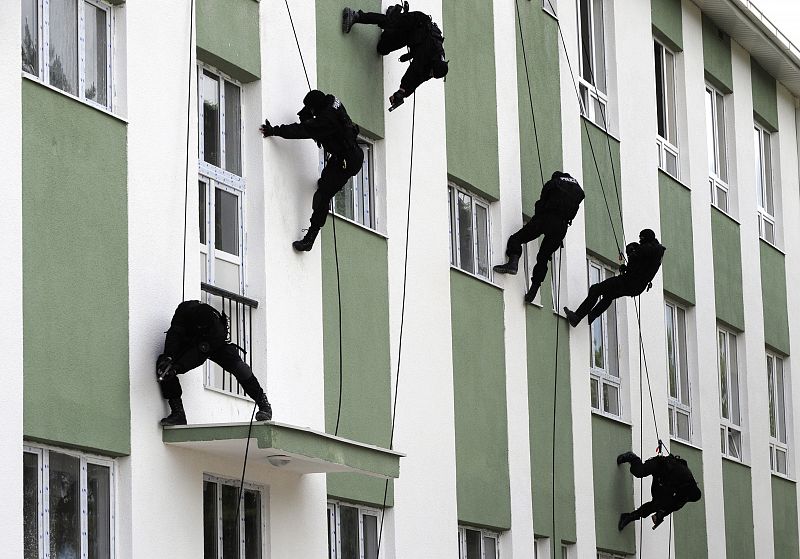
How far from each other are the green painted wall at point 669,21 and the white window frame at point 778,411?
6.05 meters

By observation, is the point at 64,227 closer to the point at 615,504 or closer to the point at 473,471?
the point at 473,471

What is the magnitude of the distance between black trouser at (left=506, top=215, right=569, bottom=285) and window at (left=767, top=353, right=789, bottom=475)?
9.51m

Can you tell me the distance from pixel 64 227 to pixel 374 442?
4.85m

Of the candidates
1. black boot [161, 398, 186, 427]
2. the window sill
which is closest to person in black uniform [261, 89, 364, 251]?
the window sill

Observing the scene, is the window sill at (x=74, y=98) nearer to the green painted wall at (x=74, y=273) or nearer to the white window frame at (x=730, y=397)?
the green painted wall at (x=74, y=273)

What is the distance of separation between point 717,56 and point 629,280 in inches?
304

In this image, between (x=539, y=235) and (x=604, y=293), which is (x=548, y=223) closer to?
(x=539, y=235)

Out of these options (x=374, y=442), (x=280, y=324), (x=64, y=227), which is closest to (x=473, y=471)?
(x=374, y=442)

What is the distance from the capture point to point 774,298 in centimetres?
2969

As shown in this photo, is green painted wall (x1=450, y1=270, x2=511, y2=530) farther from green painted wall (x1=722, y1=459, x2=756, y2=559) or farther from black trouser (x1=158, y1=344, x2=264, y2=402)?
green painted wall (x1=722, y1=459, x2=756, y2=559)

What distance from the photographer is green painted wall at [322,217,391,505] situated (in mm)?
16438

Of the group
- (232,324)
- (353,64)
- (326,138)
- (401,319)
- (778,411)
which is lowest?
(232,324)

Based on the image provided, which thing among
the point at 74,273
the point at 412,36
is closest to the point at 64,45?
the point at 74,273

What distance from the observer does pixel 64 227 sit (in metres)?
13.1
